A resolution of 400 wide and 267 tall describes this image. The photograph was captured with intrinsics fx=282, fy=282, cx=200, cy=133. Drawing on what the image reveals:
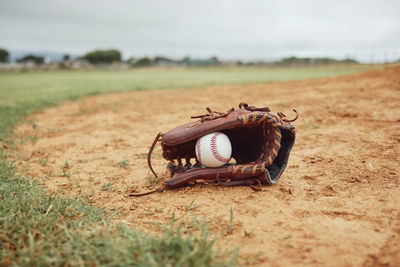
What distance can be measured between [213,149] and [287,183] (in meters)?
0.74

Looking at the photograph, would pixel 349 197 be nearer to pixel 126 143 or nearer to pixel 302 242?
pixel 302 242

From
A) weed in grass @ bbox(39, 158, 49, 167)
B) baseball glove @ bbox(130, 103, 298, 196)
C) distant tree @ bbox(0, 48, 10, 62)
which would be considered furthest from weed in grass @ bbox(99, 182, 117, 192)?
distant tree @ bbox(0, 48, 10, 62)

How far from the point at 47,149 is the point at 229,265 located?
3334 mm

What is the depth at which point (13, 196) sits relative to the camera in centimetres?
212

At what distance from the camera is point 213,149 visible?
229 cm

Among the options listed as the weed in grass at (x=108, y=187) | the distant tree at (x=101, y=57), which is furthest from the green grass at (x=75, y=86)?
the distant tree at (x=101, y=57)

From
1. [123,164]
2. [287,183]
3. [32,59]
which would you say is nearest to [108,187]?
[123,164]

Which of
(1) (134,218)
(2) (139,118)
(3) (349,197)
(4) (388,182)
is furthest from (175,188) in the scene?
(2) (139,118)

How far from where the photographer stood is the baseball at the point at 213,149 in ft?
7.52

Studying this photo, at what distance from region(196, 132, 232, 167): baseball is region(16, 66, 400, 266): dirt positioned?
252 mm

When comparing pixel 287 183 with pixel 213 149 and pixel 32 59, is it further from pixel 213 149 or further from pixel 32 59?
pixel 32 59

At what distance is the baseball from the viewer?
90.2 inches

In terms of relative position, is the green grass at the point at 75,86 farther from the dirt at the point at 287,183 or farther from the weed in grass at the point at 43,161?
the dirt at the point at 287,183

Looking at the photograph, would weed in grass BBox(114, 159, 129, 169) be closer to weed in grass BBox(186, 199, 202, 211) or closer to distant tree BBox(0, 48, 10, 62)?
weed in grass BBox(186, 199, 202, 211)
